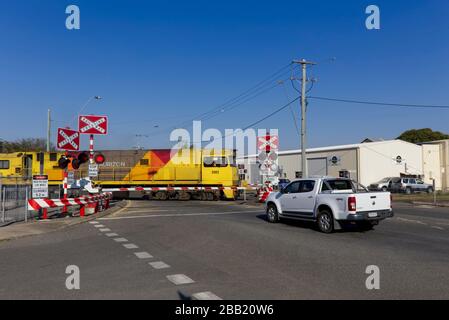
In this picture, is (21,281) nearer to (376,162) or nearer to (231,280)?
(231,280)

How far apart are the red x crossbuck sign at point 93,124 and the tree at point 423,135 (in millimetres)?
78195

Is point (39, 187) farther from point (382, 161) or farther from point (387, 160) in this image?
point (387, 160)

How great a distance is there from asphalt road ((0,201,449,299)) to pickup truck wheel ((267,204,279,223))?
5.09 ft

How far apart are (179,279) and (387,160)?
172 feet

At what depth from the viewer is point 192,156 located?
108ft

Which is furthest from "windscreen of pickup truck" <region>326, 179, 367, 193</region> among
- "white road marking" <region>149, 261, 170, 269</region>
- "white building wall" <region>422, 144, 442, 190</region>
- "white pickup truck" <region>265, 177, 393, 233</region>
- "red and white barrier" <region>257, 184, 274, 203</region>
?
"white building wall" <region>422, 144, 442, 190</region>

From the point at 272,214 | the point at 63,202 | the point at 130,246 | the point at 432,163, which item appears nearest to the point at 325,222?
the point at 272,214

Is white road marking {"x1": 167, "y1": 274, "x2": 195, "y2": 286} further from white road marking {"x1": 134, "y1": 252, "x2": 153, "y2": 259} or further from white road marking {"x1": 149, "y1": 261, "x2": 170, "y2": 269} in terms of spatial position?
white road marking {"x1": 134, "y1": 252, "x2": 153, "y2": 259}

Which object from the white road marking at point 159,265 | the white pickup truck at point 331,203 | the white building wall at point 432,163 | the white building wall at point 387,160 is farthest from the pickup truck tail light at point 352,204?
the white building wall at point 432,163

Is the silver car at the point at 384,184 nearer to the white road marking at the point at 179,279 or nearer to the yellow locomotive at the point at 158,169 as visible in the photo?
the yellow locomotive at the point at 158,169

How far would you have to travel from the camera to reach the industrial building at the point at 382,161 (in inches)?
2104

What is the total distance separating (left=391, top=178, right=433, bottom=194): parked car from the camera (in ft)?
158

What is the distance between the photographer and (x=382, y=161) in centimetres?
5450


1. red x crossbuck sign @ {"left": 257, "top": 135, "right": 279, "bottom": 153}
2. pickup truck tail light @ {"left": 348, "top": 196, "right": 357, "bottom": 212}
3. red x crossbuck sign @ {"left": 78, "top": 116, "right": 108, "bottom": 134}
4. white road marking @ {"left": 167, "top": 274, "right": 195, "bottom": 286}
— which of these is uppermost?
red x crossbuck sign @ {"left": 78, "top": 116, "right": 108, "bottom": 134}
